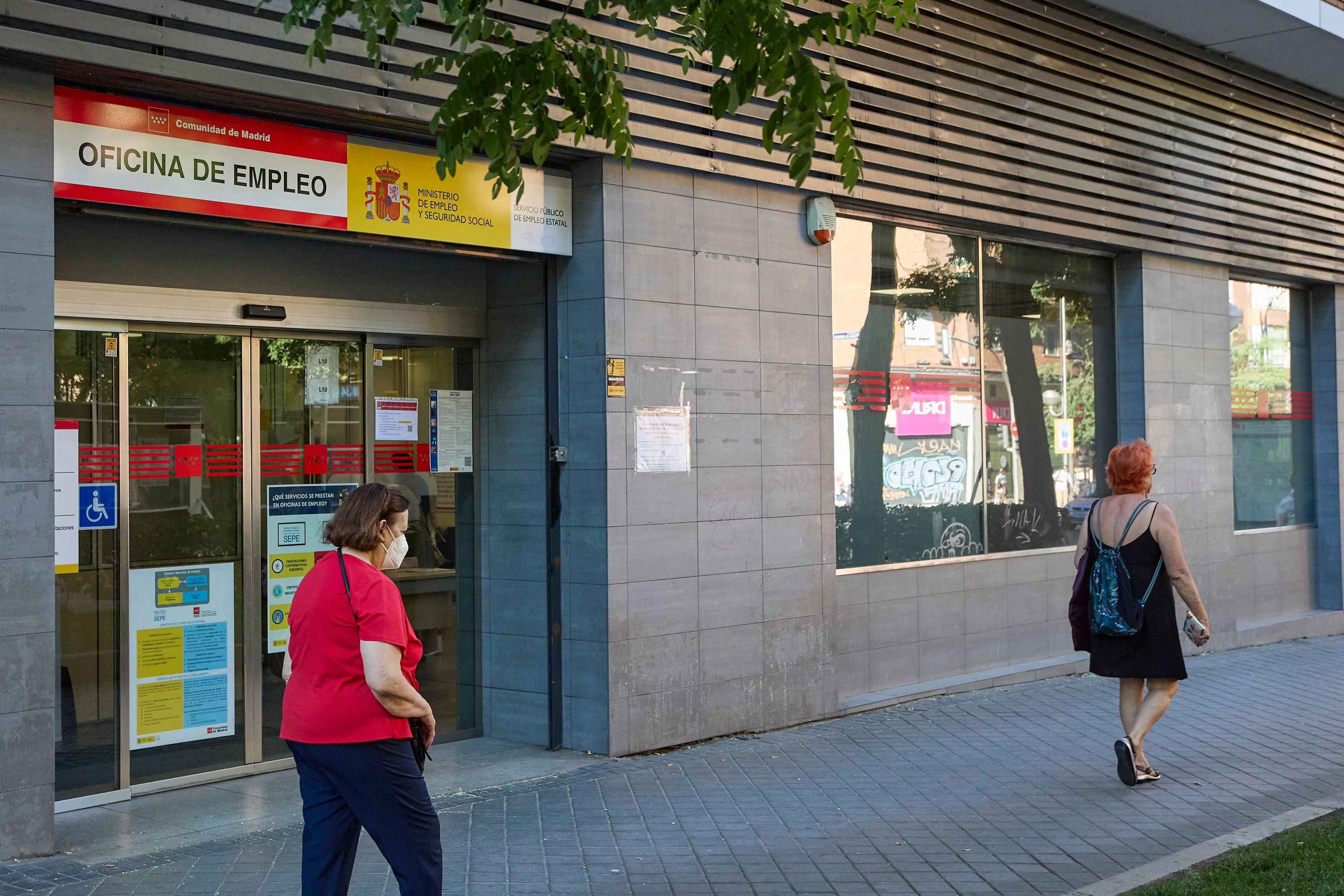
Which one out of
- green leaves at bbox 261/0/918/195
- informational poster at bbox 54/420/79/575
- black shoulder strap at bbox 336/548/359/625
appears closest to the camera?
black shoulder strap at bbox 336/548/359/625

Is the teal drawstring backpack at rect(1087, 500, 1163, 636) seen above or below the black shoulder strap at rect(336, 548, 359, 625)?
below

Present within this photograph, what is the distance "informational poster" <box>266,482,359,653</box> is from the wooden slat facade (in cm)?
219

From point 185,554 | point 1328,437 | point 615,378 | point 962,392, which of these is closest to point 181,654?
point 185,554

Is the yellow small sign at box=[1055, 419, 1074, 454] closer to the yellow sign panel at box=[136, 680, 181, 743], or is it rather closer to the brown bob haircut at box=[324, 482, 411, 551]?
the yellow sign panel at box=[136, 680, 181, 743]

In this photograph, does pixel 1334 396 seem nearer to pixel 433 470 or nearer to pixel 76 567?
pixel 433 470

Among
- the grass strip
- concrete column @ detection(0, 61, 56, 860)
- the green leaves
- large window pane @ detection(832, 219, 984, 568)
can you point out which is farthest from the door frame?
the grass strip

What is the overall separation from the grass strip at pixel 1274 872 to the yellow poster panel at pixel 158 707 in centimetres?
502

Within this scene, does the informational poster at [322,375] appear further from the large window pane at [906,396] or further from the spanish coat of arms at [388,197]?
the large window pane at [906,396]

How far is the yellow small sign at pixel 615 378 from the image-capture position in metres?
8.06

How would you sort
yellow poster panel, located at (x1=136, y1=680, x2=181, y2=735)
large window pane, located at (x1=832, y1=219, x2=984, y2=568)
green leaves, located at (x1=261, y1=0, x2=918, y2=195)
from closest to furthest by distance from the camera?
green leaves, located at (x1=261, y1=0, x2=918, y2=195) → yellow poster panel, located at (x1=136, y1=680, x2=181, y2=735) → large window pane, located at (x1=832, y1=219, x2=984, y2=568)

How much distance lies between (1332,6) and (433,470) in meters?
9.78

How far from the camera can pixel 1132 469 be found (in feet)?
24.1

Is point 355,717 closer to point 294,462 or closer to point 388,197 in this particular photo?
point 294,462

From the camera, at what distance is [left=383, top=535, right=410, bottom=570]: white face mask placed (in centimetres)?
449
